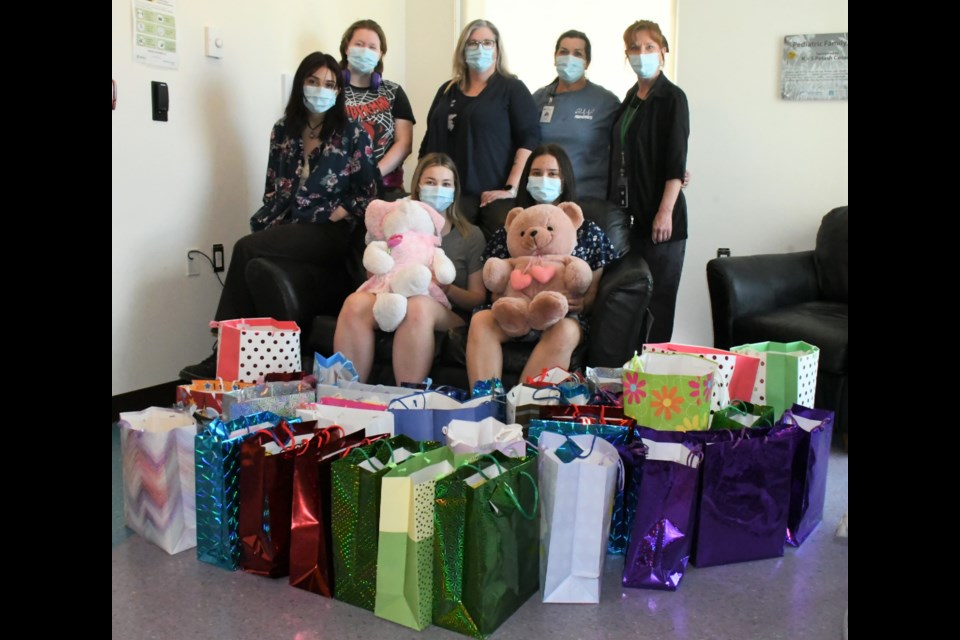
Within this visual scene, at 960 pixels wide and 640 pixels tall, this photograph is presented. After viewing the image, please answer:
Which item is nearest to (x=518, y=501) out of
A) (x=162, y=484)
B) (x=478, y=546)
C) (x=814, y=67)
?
(x=478, y=546)

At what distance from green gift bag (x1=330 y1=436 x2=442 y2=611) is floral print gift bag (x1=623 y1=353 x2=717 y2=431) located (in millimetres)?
620

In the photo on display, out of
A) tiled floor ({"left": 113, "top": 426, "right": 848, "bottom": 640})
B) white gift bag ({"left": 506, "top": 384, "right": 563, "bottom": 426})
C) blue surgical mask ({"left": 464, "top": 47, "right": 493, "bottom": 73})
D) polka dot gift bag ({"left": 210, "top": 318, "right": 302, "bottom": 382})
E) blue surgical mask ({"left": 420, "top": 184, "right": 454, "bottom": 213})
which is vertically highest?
blue surgical mask ({"left": 464, "top": 47, "right": 493, "bottom": 73})

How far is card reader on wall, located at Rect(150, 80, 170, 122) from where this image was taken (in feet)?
10.6

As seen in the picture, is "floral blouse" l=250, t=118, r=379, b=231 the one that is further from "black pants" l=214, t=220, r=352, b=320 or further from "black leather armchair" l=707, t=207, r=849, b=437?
"black leather armchair" l=707, t=207, r=849, b=437

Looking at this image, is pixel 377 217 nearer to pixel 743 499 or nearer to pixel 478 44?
pixel 478 44


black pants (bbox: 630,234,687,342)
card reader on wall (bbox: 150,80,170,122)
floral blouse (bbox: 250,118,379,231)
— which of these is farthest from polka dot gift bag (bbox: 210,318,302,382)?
black pants (bbox: 630,234,687,342)

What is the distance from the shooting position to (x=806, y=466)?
2031 millimetres

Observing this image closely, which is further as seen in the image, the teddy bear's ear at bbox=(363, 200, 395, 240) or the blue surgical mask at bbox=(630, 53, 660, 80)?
the blue surgical mask at bbox=(630, 53, 660, 80)

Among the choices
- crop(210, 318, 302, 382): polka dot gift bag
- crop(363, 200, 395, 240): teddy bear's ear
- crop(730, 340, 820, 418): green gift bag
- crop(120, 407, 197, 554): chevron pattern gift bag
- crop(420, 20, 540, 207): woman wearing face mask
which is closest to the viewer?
crop(120, 407, 197, 554): chevron pattern gift bag

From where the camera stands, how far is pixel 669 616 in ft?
5.76

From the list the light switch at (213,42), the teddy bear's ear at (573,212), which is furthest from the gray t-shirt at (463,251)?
the light switch at (213,42)

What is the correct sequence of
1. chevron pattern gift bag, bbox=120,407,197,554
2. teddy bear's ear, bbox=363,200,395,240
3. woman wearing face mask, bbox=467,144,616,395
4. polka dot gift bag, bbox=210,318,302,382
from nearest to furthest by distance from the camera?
chevron pattern gift bag, bbox=120,407,197,554, polka dot gift bag, bbox=210,318,302,382, woman wearing face mask, bbox=467,144,616,395, teddy bear's ear, bbox=363,200,395,240

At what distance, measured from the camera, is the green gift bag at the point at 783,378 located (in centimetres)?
232
